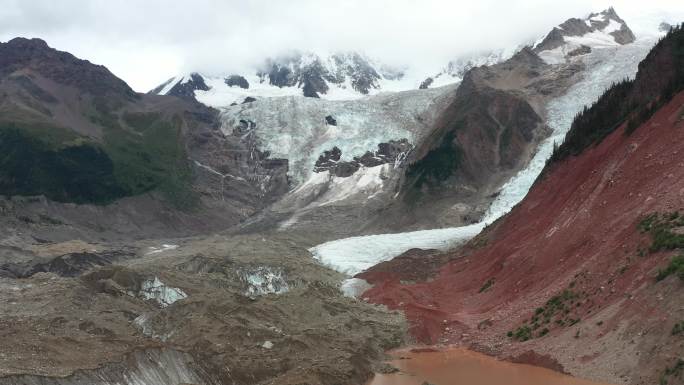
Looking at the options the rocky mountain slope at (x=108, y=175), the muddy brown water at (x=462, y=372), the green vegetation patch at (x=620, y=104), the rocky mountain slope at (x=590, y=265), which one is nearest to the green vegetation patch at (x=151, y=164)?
the rocky mountain slope at (x=108, y=175)

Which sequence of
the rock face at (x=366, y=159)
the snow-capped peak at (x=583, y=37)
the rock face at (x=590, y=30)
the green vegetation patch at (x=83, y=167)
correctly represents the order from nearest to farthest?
the green vegetation patch at (x=83, y=167) < the snow-capped peak at (x=583, y=37) < the rock face at (x=366, y=159) < the rock face at (x=590, y=30)

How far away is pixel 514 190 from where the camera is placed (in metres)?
116

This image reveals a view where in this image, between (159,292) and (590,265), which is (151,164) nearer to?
(159,292)

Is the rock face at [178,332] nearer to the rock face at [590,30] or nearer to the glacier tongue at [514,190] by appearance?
the glacier tongue at [514,190]

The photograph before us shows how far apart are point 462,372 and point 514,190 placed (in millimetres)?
83040

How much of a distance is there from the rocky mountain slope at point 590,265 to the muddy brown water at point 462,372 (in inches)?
35.1

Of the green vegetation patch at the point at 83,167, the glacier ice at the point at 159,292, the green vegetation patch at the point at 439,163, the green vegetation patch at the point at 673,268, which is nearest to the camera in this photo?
the green vegetation patch at the point at 673,268

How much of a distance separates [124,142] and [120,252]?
76.6m

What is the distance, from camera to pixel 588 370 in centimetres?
3077

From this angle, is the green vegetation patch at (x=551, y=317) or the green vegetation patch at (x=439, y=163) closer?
the green vegetation patch at (x=551, y=317)

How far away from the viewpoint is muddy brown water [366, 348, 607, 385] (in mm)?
32594

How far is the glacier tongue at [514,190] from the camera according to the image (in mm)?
92562

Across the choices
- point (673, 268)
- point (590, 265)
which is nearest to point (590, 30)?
point (590, 265)

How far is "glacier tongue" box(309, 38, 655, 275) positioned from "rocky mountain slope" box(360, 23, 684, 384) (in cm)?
1508
